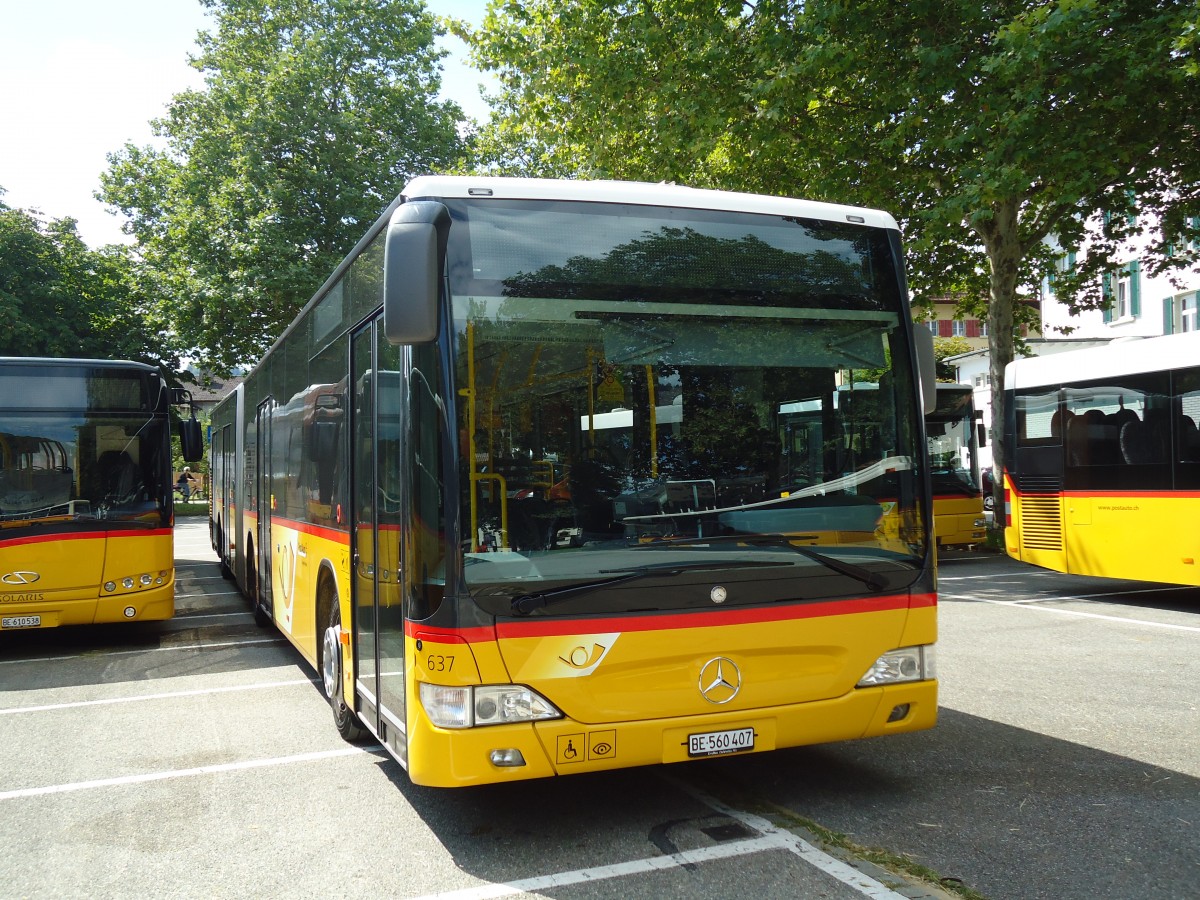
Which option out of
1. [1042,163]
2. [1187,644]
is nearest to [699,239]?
[1187,644]

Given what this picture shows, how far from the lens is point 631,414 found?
15.3 ft

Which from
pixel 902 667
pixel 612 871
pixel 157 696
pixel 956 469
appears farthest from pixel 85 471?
A: pixel 956 469

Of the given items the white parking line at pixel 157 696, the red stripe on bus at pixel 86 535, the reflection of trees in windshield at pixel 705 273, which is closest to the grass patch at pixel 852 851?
the reflection of trees in windshield at pixel 705 273

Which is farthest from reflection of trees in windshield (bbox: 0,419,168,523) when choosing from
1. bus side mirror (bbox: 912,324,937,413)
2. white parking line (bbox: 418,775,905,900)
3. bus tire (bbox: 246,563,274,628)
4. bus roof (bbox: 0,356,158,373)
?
bus side mirror (bbox: 912,324,937,413)

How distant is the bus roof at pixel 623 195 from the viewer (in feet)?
15.3

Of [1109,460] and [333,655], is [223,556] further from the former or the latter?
[1109,460]

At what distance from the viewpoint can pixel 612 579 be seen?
450 cm

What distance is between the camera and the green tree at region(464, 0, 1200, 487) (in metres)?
15.9

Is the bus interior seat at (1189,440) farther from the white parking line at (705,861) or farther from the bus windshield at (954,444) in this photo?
the white parking line at (705,861)

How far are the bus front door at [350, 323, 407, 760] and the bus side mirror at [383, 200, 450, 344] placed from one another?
0.59 meters

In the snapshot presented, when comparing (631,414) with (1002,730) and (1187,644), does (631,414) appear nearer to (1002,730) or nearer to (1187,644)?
(1002,730)

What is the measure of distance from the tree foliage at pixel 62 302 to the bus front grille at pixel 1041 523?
30.0m

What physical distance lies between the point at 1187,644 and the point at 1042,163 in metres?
9.12

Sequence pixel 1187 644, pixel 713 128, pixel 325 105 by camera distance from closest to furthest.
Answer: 1. pixel 1187 644
2. pixel 713 128
3. pixel 325 105
